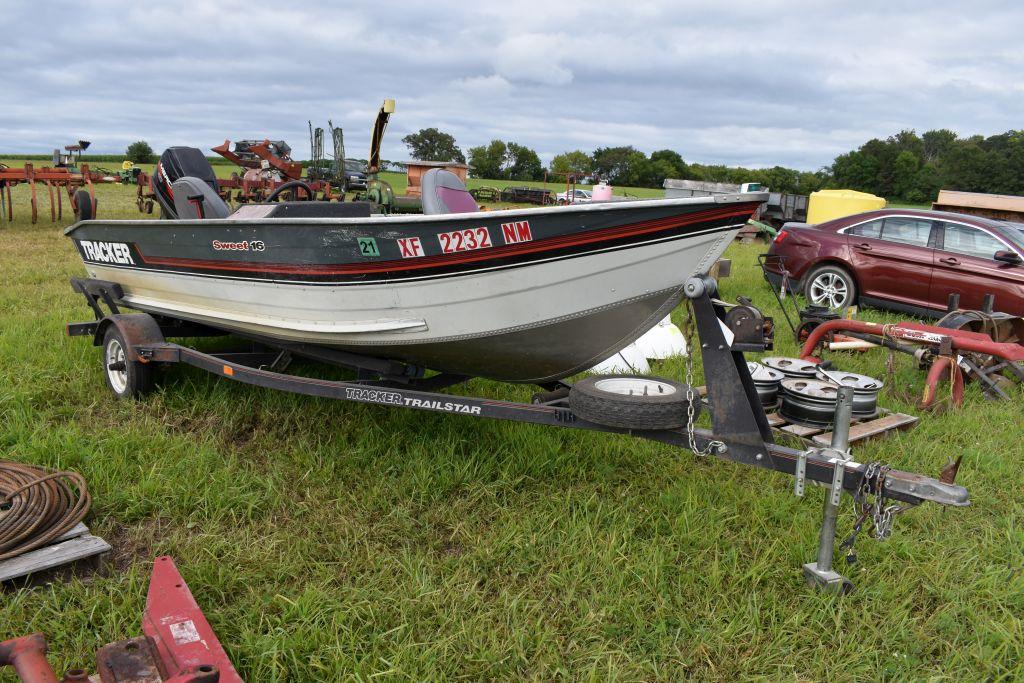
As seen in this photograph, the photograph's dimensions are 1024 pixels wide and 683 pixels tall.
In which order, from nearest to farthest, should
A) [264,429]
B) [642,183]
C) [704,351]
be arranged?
1. [704,351]
2. [264,429]
3. [642,183]

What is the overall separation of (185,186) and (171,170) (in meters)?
0.94

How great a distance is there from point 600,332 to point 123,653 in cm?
205

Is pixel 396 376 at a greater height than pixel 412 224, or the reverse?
pixel 412 224

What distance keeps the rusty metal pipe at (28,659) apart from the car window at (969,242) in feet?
27.7

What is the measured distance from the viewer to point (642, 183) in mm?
43750

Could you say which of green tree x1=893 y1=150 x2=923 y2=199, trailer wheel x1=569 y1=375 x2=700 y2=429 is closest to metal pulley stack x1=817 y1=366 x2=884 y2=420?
trailer wheel x1=569 y1=375 x2=700 y2=429

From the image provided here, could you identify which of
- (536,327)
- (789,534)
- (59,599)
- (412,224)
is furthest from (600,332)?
(59,599)

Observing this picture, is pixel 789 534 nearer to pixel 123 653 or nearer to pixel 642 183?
pixel 123 653

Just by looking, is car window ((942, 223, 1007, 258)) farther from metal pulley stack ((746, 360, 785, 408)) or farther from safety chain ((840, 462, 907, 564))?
safety chain ((840, 462, 907, 564))

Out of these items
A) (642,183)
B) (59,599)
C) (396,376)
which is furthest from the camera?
(642,183)

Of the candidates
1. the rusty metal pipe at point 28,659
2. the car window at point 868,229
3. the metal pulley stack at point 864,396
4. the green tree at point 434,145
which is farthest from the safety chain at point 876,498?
the green tree at point 434,145

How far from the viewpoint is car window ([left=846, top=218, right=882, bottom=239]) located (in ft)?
26.5

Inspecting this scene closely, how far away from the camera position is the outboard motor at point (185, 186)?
443 centimetres

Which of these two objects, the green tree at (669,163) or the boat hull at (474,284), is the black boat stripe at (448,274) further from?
the green tree at (669,163)
